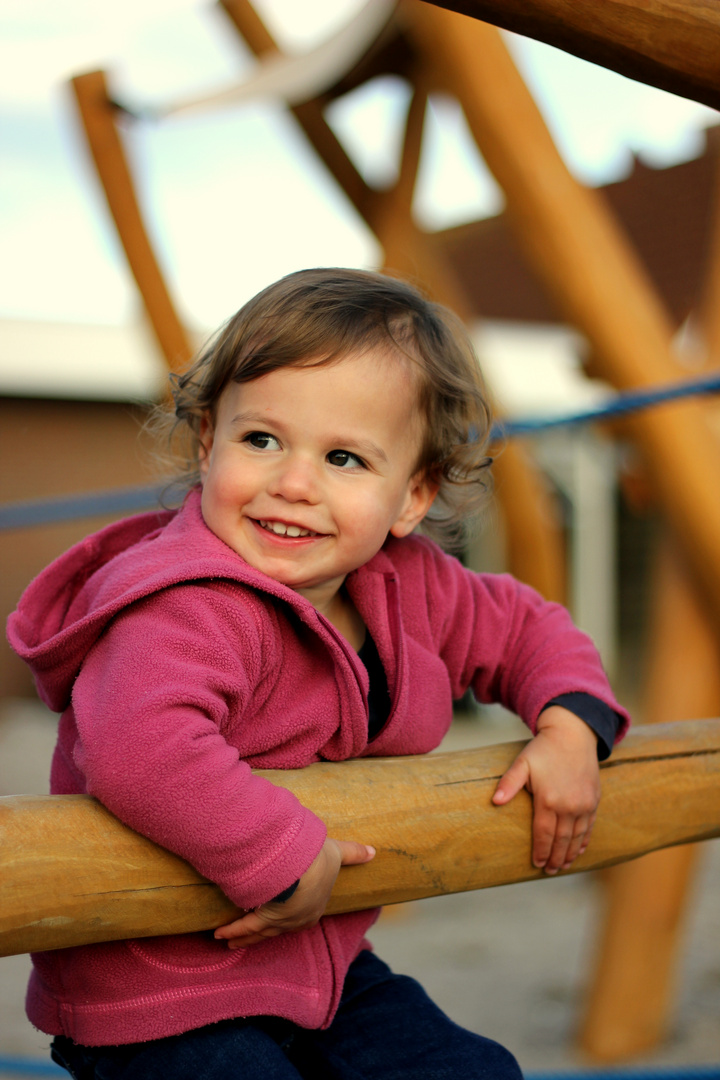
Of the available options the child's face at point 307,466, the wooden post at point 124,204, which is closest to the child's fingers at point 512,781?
the child's face at point 307,466

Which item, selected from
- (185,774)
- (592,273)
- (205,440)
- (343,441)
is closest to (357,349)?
(343,441)

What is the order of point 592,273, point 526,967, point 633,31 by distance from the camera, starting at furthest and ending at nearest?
point 526,967 < point 592,273 < point 633,31

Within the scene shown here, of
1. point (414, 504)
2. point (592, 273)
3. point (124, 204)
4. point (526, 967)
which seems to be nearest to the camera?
point (414, 504)

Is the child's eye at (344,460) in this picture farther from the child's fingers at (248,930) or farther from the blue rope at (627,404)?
the blue rope at (627,404)

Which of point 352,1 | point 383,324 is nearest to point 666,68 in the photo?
point 383,324

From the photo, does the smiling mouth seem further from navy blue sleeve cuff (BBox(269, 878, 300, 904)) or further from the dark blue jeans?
the dark blue jeans

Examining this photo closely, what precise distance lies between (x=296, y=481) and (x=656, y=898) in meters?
1.61

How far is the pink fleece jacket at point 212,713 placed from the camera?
2.27ft

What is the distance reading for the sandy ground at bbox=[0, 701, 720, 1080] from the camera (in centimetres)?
231

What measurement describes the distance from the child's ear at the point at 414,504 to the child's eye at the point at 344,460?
0.12 metres

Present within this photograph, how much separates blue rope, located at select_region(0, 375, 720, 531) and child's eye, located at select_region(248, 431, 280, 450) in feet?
0.98

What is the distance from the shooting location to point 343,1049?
3.00ft

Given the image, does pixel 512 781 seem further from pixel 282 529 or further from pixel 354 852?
pixel 282 529

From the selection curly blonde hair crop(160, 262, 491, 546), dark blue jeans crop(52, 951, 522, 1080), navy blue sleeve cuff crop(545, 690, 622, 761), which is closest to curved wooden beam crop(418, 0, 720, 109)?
curly blonde hair crop(160, 262, 491, 546)
